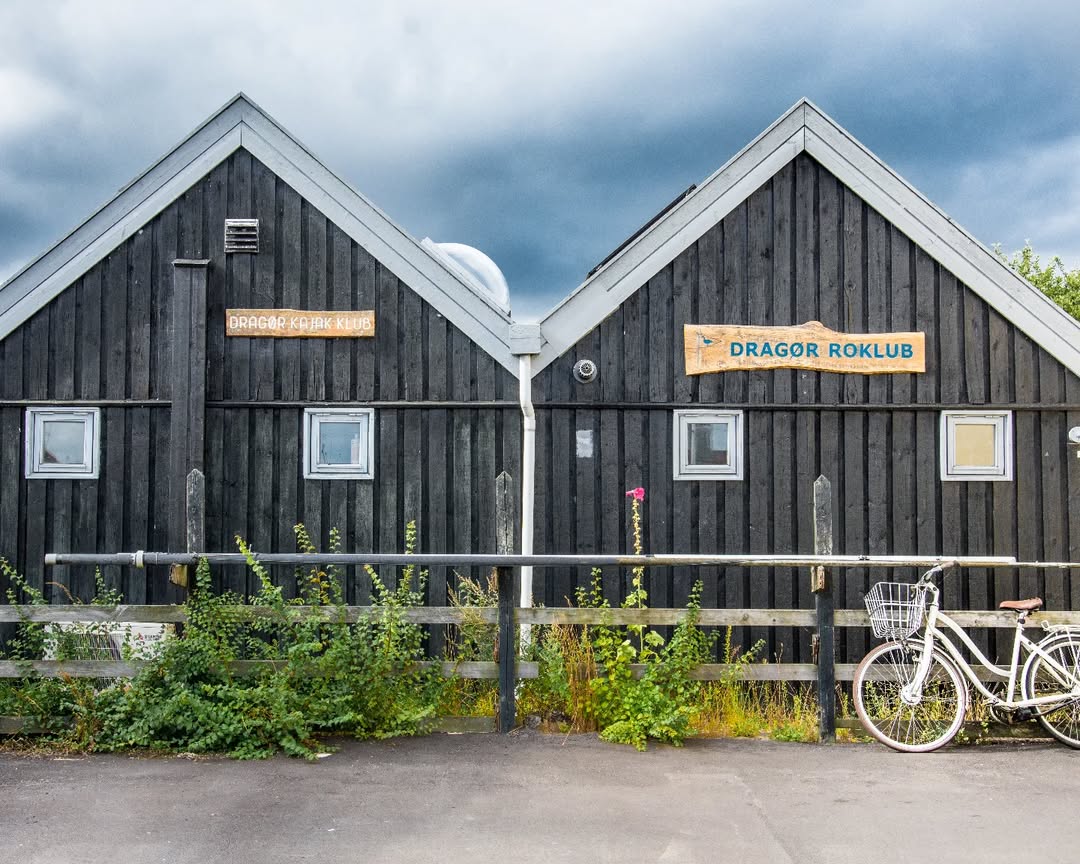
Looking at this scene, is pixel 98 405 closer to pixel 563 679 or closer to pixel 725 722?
pixel 563 679

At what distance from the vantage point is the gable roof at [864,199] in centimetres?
941

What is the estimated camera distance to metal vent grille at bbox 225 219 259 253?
31.3 ft

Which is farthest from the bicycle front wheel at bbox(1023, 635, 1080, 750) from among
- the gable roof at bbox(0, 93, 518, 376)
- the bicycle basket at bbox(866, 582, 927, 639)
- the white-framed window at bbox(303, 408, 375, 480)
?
the white-framed window at bbox(303, 408, 375, 480)

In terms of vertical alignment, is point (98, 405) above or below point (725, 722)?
above

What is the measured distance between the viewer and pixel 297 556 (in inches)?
275

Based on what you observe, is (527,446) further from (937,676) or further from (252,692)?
(937,676)

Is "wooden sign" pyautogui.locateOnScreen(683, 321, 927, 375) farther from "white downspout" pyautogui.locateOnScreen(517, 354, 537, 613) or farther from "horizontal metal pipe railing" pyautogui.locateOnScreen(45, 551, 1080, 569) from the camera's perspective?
"horizontal metal pipe railing" pyautogui.locateOnScreen(45, 551, 1080, 569)

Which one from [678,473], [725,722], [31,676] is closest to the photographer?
[31,676]

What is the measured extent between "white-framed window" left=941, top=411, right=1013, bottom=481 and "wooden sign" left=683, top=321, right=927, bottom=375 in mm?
674

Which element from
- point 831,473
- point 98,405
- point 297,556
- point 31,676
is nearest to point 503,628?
point 297,556

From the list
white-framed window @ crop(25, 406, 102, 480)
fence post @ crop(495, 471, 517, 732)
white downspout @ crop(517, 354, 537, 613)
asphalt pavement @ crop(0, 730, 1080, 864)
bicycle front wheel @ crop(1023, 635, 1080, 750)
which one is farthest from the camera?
white-framed window @ crop(25, 406, 102, 480)

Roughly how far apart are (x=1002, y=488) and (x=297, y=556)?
6937 millimetres

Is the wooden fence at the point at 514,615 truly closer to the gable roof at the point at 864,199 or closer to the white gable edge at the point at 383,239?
the white gable edge at the point at 383,239

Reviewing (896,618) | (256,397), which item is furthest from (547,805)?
(256,397)
